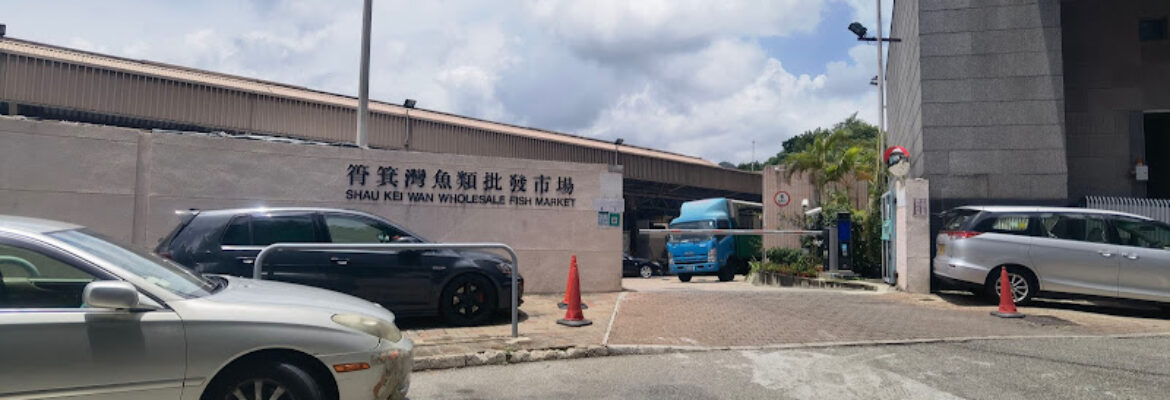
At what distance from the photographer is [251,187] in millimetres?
10836

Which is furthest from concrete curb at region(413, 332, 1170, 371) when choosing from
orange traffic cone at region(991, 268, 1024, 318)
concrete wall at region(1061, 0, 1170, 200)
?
concrete wall at region(1061, 0, 1170, 200)

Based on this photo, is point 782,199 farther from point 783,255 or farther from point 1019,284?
point 1019,284

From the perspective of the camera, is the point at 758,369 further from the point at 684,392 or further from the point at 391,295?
the point at 391,295

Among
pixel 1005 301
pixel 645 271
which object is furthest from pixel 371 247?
pixel 645 271

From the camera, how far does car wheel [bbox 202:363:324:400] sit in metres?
4.02

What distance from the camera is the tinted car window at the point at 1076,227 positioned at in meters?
10.7

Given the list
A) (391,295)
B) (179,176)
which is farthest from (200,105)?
(391,295)

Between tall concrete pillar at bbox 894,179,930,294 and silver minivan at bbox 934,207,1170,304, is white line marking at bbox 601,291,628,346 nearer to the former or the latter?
tall concrete pillar at bbox 894,179,930,294

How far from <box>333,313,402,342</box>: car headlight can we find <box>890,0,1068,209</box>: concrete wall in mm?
11242

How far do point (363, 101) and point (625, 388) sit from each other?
918cm

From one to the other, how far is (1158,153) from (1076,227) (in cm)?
895

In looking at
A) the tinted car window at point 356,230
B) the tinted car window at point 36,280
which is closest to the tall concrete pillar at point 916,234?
the tinted car window at point 356,230

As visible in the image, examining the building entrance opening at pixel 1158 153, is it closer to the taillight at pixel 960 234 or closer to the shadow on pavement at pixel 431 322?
the taillight at pixel 960 234

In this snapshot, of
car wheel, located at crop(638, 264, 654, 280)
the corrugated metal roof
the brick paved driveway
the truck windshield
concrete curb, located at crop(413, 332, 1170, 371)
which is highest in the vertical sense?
the corrugated metal roof
